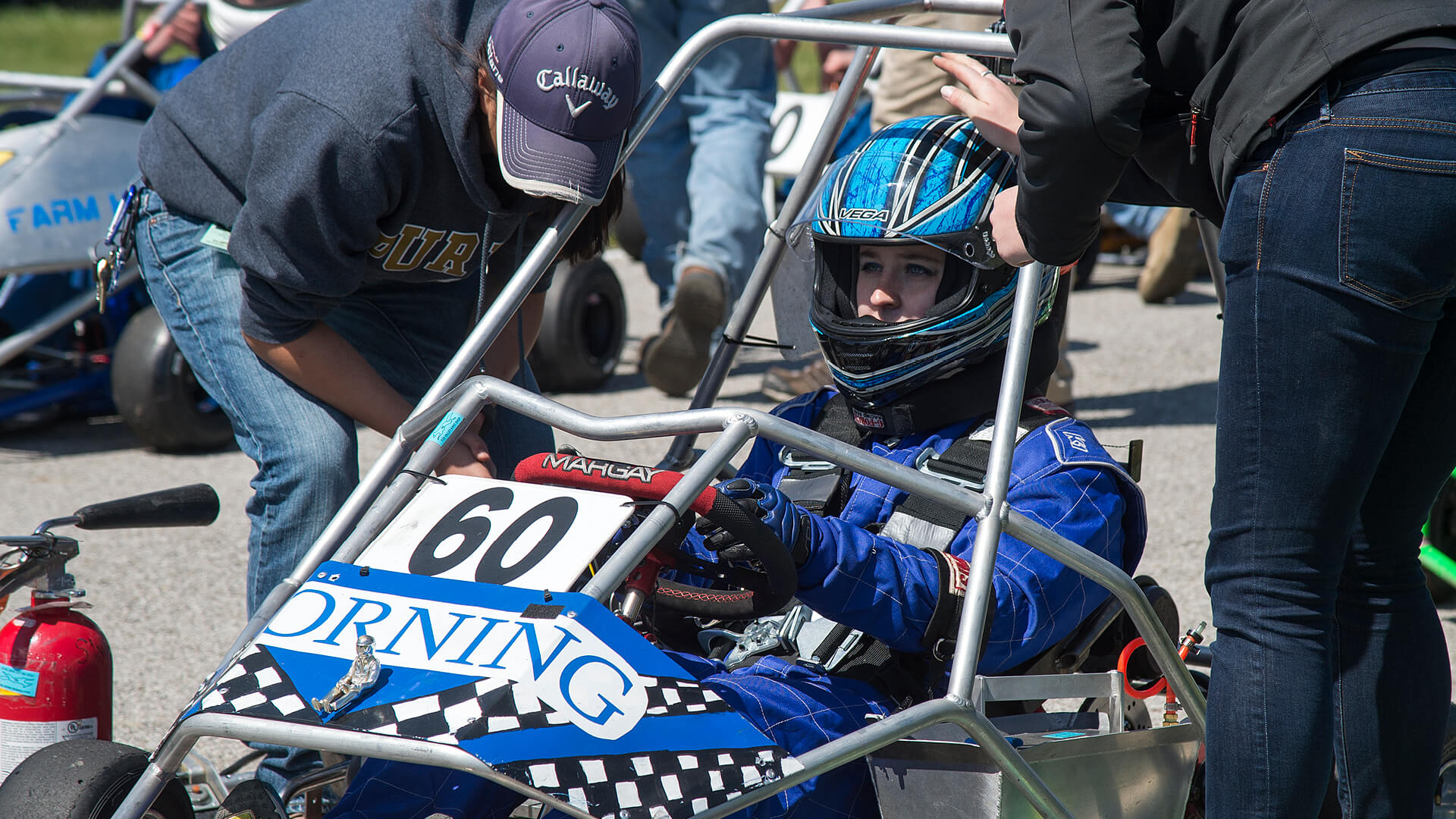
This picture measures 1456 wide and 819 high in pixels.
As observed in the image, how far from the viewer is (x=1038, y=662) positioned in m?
2.27

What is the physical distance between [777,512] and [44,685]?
122 cm

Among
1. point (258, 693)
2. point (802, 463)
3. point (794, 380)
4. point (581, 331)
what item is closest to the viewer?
point (258, 693)

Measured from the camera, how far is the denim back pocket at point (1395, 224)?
1.56 m

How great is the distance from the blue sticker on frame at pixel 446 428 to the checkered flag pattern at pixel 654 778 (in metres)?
0.57

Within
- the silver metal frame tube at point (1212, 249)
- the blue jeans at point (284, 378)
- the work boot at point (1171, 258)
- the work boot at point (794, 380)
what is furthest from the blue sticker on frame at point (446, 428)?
the work boot at point (1171, 258)

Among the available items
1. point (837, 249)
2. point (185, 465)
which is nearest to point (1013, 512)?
point (837, 249)

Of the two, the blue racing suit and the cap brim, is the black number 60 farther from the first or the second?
the cap brim

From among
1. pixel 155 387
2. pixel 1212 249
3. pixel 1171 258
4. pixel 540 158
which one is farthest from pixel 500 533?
pixel 1171 258

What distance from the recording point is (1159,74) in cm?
182

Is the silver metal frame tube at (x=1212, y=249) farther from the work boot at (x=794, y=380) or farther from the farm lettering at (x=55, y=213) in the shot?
the farm lettering at (x=55, y=213)

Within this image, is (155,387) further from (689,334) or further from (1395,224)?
(1395,224)

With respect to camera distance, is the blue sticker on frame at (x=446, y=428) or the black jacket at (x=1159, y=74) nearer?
the black jacket at (x=1159, y=74)

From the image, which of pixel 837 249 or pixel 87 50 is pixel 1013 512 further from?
pixel 87 50

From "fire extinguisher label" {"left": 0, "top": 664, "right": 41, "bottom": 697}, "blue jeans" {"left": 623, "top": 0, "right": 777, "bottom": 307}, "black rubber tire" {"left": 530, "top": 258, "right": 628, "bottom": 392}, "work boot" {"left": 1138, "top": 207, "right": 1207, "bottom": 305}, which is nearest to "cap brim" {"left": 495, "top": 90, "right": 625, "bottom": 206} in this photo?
"fire extinguisher label" {"left": 0, "top": 664, "right": 41, "bottom": 697}
